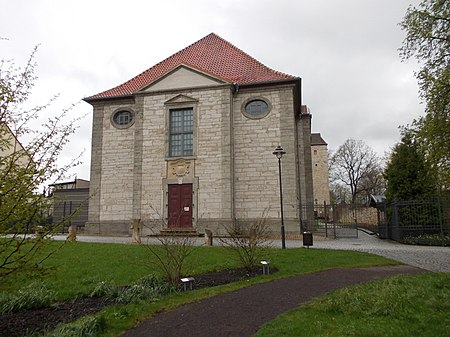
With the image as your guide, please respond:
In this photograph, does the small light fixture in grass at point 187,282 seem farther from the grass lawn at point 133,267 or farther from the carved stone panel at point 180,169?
the carved stone panel at point 180,169

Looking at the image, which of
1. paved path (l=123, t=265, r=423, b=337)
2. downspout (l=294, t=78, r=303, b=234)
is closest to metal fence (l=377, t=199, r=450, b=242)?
downspout (l=294, t=78, r=303, b=234)

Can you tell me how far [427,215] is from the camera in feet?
56.6

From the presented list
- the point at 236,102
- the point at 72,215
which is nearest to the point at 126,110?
the point at 236,102

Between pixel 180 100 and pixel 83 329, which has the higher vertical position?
pixel 180 100

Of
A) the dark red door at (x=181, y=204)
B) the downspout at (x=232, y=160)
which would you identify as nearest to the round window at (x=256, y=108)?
the downspout at (x=232, y=160)

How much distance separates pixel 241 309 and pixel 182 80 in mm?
17816

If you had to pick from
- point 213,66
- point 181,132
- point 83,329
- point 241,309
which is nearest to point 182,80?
point 213,66

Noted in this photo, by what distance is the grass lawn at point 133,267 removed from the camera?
19.9 ft

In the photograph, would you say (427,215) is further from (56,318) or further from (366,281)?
(56,318)

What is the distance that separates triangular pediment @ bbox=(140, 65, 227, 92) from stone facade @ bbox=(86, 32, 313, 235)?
0.19 feet

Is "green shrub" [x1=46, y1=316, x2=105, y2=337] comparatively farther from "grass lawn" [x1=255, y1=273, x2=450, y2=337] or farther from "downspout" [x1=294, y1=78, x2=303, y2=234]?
"downspout" [x1=294, y1=78, x2=303, y2=234]

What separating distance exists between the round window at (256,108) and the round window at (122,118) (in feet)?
23.2

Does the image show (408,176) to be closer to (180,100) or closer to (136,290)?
(180,100)

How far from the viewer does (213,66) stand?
77.9ft
